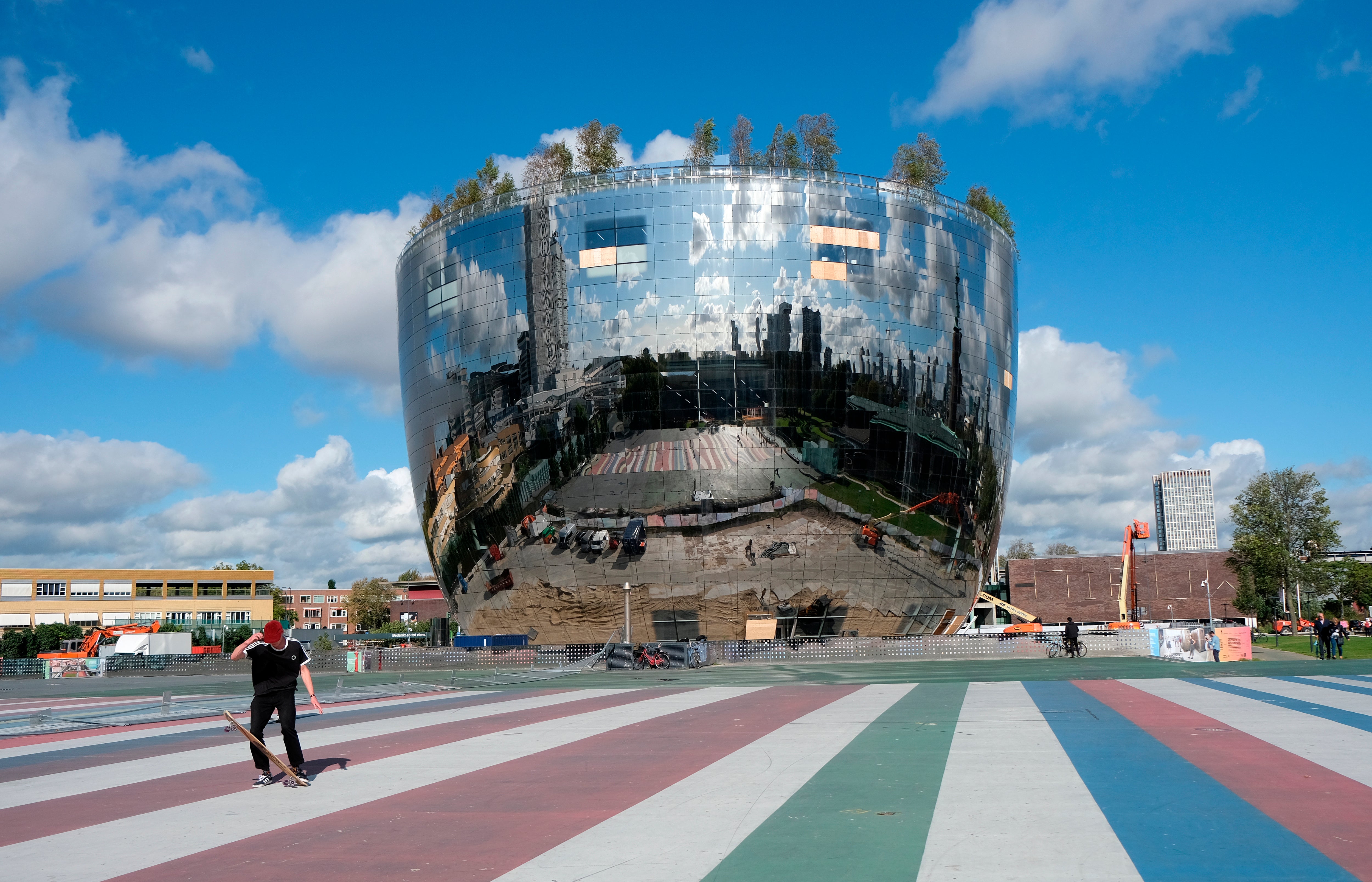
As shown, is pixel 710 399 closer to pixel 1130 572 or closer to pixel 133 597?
pixel 1130 572

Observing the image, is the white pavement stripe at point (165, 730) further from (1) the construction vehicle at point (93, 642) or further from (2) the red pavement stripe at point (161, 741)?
(1) the construction vehicle at point (93, 642)

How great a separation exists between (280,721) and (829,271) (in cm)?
4742

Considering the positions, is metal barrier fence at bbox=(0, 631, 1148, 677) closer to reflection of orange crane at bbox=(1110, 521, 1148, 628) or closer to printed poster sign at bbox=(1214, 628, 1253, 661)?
printed poster sign at bbox=(1214, 628, 1253, 661)

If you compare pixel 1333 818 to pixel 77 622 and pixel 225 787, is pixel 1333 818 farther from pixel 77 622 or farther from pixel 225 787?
pixel 77 622

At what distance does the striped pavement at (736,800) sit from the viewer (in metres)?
6.37

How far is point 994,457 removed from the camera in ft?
205

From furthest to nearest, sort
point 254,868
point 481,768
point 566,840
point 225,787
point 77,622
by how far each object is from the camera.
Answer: point 77,622 → point 481,768 → point 225,787 → point 566,840 → point 254,868

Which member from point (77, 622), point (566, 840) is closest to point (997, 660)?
point (566, 840)

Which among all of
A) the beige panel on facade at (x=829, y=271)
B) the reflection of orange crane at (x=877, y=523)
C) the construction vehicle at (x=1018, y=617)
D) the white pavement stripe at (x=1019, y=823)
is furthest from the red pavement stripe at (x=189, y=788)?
the construction vehicle at (x=1018, y=617)

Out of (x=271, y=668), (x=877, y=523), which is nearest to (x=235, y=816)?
(x=271, y=668)

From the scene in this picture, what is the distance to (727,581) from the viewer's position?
54531 mm

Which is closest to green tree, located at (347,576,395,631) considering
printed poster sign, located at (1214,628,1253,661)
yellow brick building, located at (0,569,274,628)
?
yellow brick building, located at (0,569,274,628)

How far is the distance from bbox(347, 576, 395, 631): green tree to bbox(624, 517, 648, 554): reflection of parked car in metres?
111

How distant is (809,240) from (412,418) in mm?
27385
